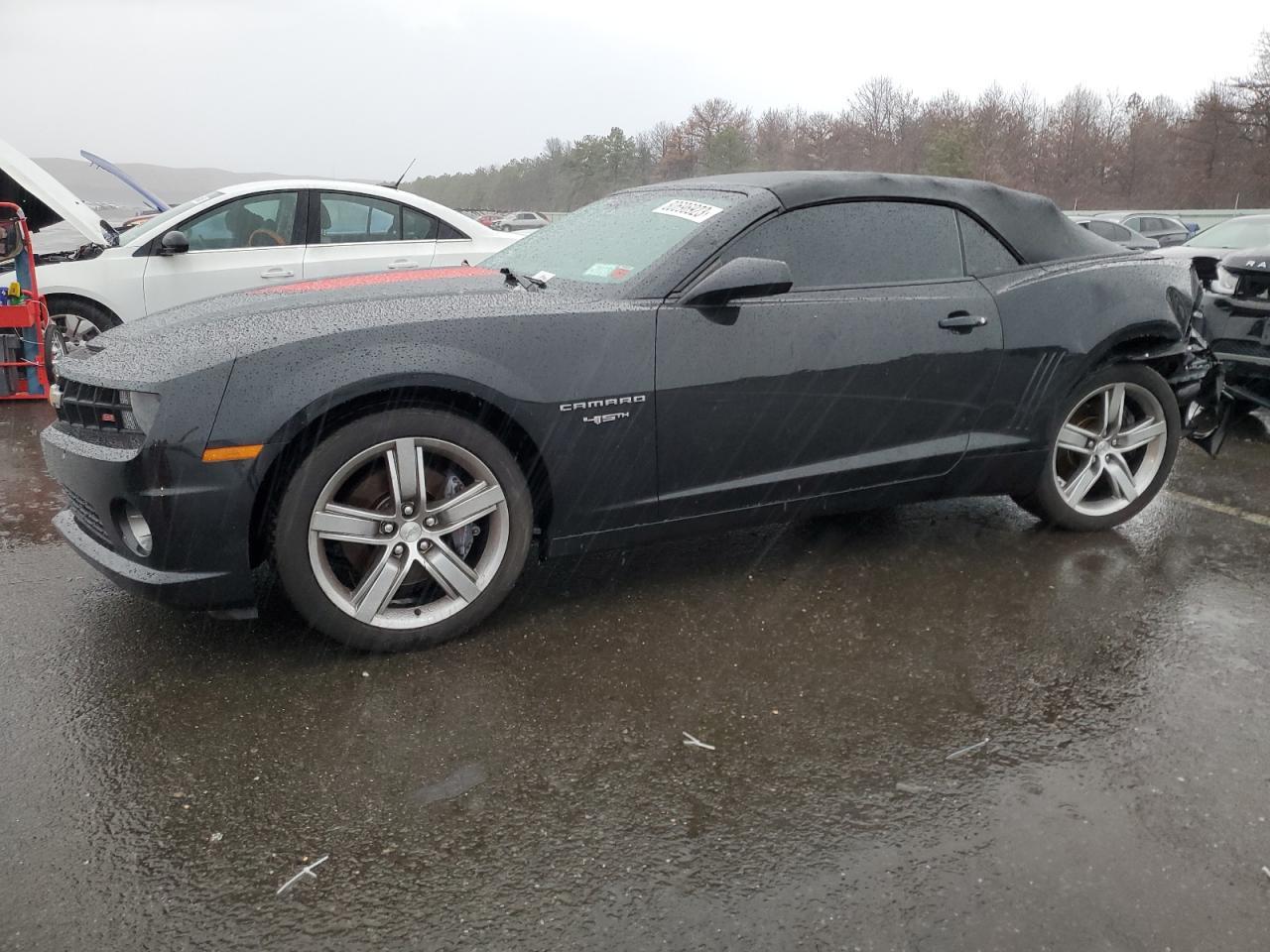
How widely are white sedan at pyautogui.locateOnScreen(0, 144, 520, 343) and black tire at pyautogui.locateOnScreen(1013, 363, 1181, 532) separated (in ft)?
16.0

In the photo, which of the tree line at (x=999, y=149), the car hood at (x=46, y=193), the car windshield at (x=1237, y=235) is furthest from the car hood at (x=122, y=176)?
the tree line at (x=999, y=149)

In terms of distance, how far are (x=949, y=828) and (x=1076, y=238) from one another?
9.44 ft

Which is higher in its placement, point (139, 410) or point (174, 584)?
point (139, 410)

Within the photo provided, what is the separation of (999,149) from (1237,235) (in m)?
67.5

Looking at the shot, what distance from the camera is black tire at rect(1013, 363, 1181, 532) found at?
4.13 meters

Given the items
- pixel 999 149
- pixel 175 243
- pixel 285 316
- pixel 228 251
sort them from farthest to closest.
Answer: pixel 999 149 < pixel 228 251 < pixel 175 243 < pixel 285 316

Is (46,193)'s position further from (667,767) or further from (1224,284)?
(1224,284)

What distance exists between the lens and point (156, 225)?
24.7ft

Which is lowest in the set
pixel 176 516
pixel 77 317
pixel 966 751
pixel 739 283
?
pixel 966 751

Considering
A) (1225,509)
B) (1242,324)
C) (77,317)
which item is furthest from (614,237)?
(77,317)

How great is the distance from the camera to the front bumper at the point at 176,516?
2805mm

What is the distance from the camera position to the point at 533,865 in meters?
2.18

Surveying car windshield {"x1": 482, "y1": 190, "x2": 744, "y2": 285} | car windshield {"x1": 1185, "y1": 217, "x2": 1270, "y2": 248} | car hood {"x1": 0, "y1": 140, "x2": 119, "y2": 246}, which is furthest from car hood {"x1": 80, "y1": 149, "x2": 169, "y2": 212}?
car windshield {"x1": 1185, "y1": 217, "x2": 1270, "y2": 248}

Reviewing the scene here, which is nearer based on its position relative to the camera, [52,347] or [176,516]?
[176,516]
